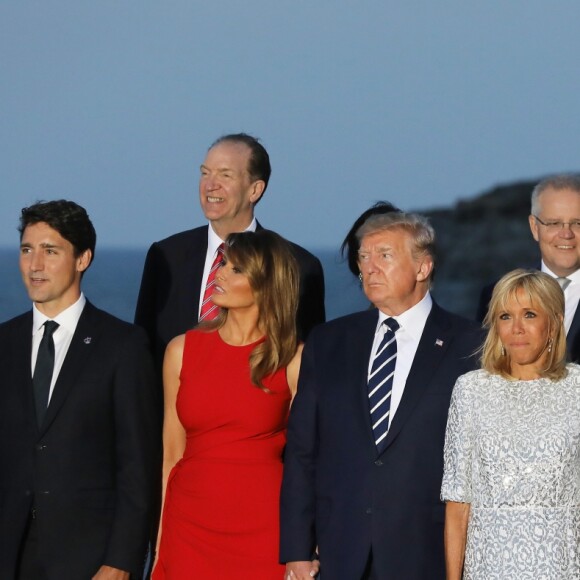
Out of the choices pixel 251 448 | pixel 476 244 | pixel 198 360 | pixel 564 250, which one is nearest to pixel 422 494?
pixel 251 448

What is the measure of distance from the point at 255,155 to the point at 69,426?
1545mm

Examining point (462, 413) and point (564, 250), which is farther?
point (564, 250)

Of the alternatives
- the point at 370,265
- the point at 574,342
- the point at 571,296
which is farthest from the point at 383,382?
the point at 571,296

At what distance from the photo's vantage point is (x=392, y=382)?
150 inches

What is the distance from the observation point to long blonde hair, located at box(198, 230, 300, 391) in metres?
3.98

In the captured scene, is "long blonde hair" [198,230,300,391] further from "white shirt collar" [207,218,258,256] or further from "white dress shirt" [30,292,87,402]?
"white shirt collar" [207,218,258,256]

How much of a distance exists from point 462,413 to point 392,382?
263 millimetres

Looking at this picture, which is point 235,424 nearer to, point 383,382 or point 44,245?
point 383,382

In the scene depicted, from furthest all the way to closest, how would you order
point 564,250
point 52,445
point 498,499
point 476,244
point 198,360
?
point 476,244 < point 564,250 < point 198,360 < point 52,445 < point 498,499

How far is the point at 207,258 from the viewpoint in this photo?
473 cm

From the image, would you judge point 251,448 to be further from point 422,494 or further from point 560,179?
point 560,179

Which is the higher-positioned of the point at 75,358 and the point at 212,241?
the point at 212,241

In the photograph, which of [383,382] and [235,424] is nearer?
[383,382]

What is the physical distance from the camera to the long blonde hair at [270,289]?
3982 millimetres
